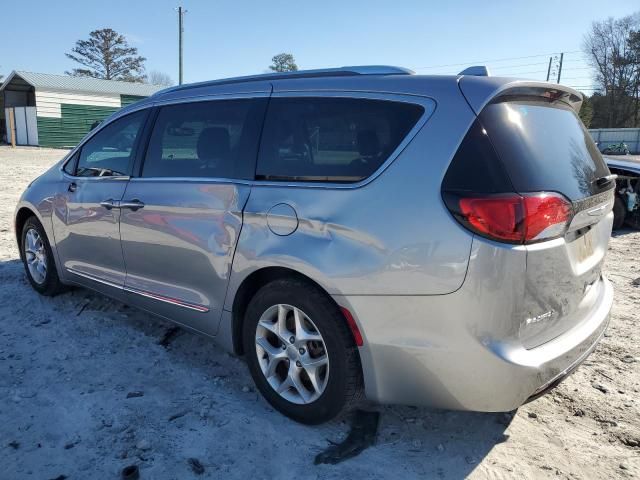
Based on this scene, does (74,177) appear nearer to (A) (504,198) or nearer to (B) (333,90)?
(B) (333,90)

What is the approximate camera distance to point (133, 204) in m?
3.62

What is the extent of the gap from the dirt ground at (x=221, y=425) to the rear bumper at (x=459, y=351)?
435mm

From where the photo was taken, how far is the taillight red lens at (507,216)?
7.22ft

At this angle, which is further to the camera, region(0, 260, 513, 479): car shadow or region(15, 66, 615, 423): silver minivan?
region(0, 260, 513, 479): car shadow

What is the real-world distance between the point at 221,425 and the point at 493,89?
2235 millimetres

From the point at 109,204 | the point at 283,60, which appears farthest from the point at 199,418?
the point at 283,60

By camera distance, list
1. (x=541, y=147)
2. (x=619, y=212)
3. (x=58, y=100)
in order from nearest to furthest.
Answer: (x=541, y=147)
(x=619, y=212)
(x=58, y=100)

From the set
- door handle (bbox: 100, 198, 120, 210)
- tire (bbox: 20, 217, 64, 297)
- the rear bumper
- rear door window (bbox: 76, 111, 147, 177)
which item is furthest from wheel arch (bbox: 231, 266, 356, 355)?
tire (bbox: 20, 217, 64, 297)

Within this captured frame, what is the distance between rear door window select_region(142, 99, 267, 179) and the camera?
3.12 m

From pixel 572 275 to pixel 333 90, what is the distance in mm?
1535

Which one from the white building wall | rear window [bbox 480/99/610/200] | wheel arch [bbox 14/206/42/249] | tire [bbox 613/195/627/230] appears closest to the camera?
rear window [bbox 480/99/610/200]

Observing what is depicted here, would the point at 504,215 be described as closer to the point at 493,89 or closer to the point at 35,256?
the point at 493,89

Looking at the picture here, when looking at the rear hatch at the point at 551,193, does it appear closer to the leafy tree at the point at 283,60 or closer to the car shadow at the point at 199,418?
the car shadow at the point at 199,418

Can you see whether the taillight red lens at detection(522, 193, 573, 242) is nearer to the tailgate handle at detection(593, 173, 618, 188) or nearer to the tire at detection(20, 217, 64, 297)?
the tailgate handle at detection(593, 173, 618, 188)
